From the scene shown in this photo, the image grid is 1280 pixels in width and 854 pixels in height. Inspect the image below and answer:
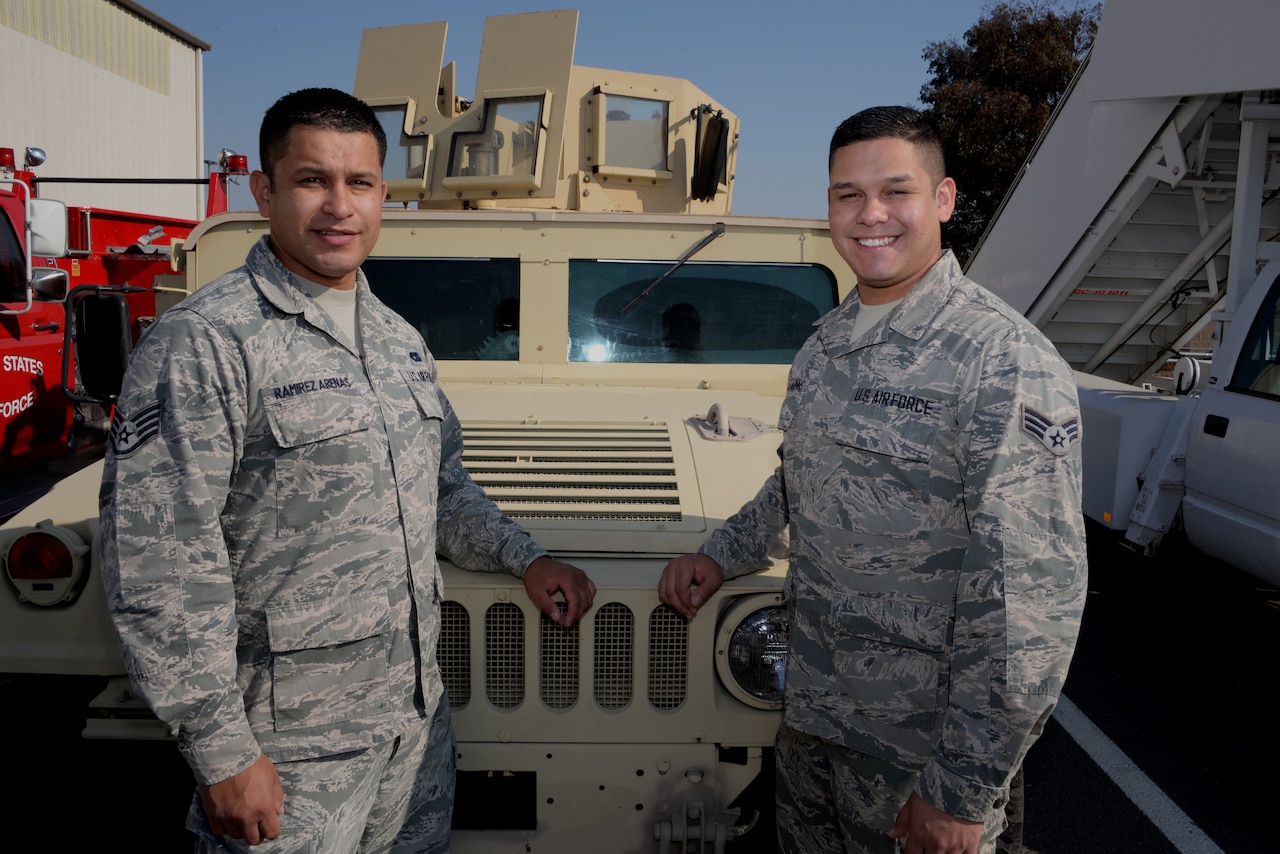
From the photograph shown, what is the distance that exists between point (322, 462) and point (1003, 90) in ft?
48.0

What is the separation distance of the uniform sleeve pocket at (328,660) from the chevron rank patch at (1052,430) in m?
1.18

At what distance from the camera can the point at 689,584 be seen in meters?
2.11

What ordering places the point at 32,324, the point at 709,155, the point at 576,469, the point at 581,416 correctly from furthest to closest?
the point at 32,324 < the point at 709,155 < the point at 581,416 < the point at 576,469

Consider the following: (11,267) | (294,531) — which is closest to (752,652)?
(294,531)

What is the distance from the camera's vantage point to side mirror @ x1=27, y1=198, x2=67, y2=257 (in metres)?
6.44

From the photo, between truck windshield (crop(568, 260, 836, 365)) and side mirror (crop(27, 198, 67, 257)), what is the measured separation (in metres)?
4.57

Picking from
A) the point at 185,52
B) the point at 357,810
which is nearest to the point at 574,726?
the point at 357,810

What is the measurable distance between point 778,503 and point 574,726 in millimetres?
657

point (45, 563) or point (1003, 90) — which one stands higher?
point (1003, 90)

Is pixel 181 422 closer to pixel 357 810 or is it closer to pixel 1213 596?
pixel 357 810

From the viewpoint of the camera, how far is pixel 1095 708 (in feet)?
13.8

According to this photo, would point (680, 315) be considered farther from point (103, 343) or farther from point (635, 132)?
point (103, 343)

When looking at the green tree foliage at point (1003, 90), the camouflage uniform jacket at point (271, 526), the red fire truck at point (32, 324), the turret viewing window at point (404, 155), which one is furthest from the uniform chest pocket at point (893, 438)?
the green tree foliage at point (1003, 90)

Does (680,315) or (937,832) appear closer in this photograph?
(937,832)
